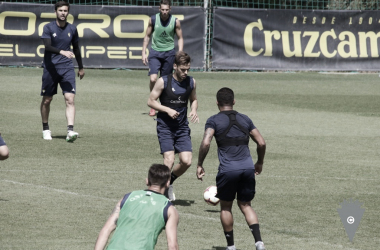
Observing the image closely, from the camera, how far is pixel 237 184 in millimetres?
7609

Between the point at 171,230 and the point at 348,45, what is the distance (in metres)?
22.4

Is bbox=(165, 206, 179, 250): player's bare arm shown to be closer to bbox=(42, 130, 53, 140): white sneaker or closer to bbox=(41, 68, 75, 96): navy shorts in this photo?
bbox=(41, 68, 75, 96): navy shorts

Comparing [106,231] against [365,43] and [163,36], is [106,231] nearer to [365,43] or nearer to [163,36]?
[163,36]

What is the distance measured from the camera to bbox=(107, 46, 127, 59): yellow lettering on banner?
24.9 meters

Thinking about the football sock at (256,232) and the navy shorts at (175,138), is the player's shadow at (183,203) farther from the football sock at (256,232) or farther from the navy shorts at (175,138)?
the football sock at (256,232)

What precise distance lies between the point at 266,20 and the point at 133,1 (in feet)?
23.4

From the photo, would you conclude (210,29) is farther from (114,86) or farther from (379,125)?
(379,125)

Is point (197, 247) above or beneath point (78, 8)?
beneath

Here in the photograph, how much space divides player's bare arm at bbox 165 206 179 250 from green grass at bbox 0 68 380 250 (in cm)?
231

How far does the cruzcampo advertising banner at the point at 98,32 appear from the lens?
79.2 feet

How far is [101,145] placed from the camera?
1360 centimetres

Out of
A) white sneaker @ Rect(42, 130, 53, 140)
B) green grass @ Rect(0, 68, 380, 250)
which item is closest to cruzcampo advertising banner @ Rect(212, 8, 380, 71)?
green grass @ Rect(0, 68, 380, 250)

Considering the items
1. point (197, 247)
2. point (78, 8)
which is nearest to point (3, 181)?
point (197, 247)

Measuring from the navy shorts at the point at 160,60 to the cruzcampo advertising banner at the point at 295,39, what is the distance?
935 centimetres
